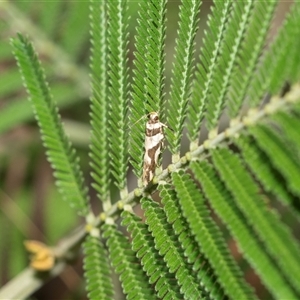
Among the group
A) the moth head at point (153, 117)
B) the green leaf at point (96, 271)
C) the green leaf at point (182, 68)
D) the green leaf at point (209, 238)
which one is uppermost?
the green leaf at point (182, 68)

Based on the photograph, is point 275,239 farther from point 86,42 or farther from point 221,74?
point 86,42

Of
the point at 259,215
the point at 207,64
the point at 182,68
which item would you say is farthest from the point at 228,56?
the point at 259,215

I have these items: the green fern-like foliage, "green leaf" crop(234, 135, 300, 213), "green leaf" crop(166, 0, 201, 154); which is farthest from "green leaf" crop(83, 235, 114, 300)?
"green leaf" crop(234, 135, 300, 213)

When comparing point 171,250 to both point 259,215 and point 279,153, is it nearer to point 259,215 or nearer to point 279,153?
point 259,215

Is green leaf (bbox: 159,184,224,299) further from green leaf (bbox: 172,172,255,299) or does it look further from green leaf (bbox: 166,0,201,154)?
green leaf (bbox: 166,0,201,154)

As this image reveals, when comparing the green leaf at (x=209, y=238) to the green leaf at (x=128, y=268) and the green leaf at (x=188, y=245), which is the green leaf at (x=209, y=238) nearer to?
the green leaf at (x=188, y=245)

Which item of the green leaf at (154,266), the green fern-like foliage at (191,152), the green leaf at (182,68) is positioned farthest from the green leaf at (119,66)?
the green leaf at (154,266)

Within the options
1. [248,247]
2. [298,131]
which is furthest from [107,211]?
[298,131]
